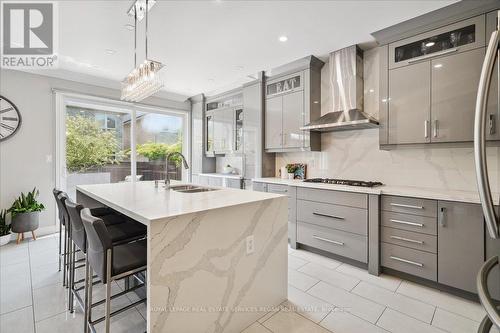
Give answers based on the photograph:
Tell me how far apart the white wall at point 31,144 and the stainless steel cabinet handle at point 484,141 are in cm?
496

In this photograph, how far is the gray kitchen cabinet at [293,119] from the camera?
11.6 ft

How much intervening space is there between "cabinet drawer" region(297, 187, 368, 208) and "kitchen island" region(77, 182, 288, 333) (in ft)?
3.40

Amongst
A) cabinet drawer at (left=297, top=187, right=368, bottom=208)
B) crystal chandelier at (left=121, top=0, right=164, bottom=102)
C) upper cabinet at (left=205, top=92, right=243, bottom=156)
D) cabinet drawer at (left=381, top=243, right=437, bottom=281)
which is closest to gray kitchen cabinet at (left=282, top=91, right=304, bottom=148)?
cabinet drawer at (left=297, top=187, right=368, bottom=208)

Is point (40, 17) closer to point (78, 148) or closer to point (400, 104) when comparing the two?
point (78, 148)

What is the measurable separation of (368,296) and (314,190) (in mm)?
1235

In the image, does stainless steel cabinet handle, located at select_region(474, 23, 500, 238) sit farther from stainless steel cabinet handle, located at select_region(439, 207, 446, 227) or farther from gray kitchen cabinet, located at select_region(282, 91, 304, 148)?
gray kitchen cabinet, located at select_region(282, 91, 304, 148)

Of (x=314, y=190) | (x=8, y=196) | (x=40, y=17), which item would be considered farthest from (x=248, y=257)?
(x=8, y=196)

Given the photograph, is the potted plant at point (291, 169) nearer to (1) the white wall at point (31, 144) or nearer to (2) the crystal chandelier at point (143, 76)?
(2) the crystal chandelier at point (143, 76)

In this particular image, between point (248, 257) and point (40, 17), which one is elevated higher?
point (40, 17)

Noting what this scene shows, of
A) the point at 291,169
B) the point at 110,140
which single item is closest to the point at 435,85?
the point at 291,169

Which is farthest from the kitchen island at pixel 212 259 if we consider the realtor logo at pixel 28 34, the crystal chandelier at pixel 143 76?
the realtor logo at pixel 28 34

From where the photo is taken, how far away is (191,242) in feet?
4.66

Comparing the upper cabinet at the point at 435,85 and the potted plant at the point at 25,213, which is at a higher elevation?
the upper cabinet at the point at 435,85

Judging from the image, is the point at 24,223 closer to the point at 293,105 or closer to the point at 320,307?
the point at 320,307
